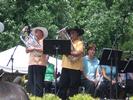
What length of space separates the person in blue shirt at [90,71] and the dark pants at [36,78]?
1.11 m

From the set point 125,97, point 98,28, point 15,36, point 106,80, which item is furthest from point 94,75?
point 98,28

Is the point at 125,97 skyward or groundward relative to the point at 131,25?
groundward

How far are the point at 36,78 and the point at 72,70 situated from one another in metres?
0.74

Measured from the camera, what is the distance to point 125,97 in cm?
1138

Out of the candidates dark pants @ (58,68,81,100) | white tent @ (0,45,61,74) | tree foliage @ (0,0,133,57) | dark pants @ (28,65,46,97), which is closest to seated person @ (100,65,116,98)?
dark pants @ (58,68,81,100)

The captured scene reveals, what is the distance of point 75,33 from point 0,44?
11.1 meters

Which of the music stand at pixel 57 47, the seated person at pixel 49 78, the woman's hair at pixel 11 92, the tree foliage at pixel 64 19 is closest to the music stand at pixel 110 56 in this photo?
the music stand at pixel 57 47

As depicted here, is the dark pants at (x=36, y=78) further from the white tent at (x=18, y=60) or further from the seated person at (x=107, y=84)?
the white tent at (x=18, y=60)

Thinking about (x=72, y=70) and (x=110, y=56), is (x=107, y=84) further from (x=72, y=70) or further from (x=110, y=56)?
(x=72, y=70)

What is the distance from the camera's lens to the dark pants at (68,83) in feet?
31.7

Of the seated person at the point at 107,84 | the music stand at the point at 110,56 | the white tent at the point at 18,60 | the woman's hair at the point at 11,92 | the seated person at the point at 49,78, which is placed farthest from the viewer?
the white tent at the point at 18,60

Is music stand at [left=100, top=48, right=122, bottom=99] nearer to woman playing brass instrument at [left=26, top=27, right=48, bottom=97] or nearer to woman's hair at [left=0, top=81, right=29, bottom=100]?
woman playing brass instrument at [left=26, top=27, right=48, bottom=97]

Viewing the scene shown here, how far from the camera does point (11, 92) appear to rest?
2.20 meters

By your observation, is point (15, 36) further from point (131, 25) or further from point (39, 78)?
point (39, 78)
